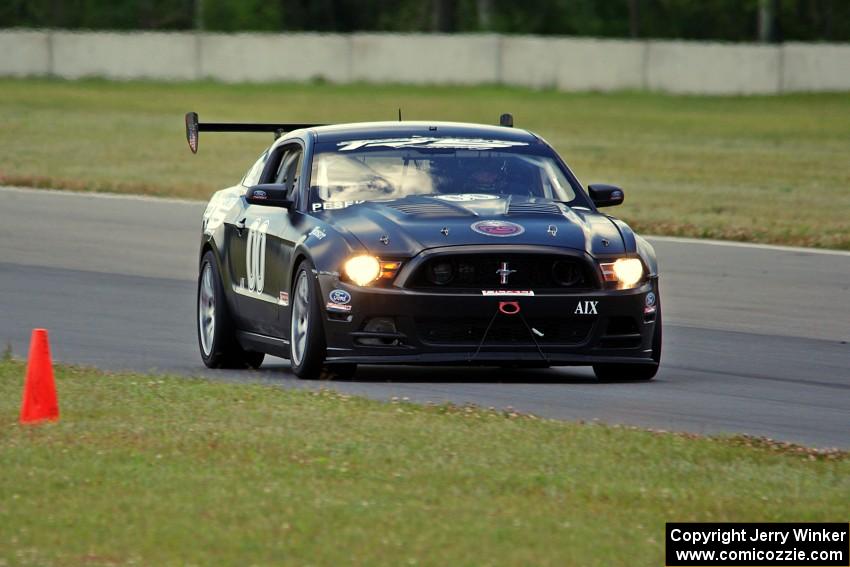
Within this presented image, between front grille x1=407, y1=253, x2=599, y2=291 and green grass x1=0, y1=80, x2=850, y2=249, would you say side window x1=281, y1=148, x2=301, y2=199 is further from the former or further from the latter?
green grass x1=0, y1=80, x2=850, y2=249

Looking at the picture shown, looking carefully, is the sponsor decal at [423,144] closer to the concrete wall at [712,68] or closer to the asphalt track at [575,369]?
the asphalt track at [575,369]

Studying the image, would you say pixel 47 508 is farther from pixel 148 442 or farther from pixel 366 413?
pixel 366 413

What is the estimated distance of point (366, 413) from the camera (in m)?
9.05

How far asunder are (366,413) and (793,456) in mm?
1985

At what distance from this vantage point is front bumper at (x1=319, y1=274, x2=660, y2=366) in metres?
10.4

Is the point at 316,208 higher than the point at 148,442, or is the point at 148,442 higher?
the point at 316,208

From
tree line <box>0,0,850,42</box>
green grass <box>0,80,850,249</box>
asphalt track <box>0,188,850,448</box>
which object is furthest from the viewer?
tree line <box>0,0,850,42</box>

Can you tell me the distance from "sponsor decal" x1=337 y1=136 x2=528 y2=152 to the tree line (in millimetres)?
66750

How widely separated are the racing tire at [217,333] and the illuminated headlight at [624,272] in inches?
106

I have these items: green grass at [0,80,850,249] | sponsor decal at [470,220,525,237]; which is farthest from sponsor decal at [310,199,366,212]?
green grass at [0,80,850,249]

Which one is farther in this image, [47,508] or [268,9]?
[268,9]

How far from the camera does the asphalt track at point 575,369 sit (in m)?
10.1

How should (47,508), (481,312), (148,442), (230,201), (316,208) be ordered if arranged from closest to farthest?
(47,508), (148,442), (481,312), (316,208), (230,201)

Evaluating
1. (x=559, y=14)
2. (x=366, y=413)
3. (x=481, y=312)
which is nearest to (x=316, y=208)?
(x=481, y=312)
